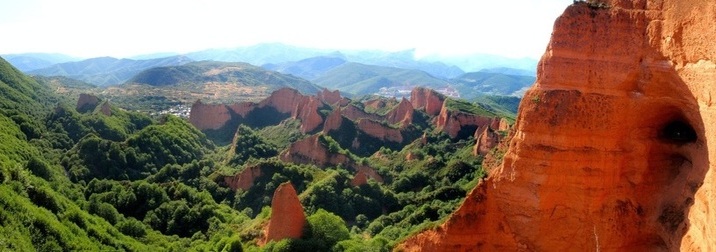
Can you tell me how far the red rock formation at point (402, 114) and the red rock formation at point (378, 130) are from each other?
28.3 ft

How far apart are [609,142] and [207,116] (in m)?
93.0

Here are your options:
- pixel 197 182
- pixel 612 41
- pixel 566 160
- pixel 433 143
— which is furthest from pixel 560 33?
pixel 433 143

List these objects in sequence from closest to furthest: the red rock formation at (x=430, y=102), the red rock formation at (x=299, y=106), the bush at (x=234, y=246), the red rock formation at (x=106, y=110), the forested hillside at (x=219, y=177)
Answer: the bush at (x=234, y=246) < the forested hillside at (x=219, y=177) < the red rock formation at (x=106, y=110) < the red rock formation at (x=299, y=106) < the red rock formation at (x=430, y=102)

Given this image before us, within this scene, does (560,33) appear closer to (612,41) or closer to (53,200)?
(612,41)

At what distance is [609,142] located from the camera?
59.6ft

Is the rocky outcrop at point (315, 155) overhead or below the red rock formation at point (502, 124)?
below

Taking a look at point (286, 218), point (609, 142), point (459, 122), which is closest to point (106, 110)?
point (459, 122)

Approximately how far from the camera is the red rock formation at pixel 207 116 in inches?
4006

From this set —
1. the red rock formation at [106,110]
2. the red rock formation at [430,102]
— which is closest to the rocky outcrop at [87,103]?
the red rock formation at [106,110]

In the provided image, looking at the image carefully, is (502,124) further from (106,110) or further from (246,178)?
(106,110)

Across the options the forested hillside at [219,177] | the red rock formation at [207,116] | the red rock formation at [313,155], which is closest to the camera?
the forested hillside at [219,177]

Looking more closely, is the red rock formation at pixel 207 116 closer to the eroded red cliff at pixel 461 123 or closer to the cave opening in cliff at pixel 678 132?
the eroded red cliff at pixel 461 123

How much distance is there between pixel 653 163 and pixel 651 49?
13.0 feet

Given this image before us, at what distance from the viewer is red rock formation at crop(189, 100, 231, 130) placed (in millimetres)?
101750
